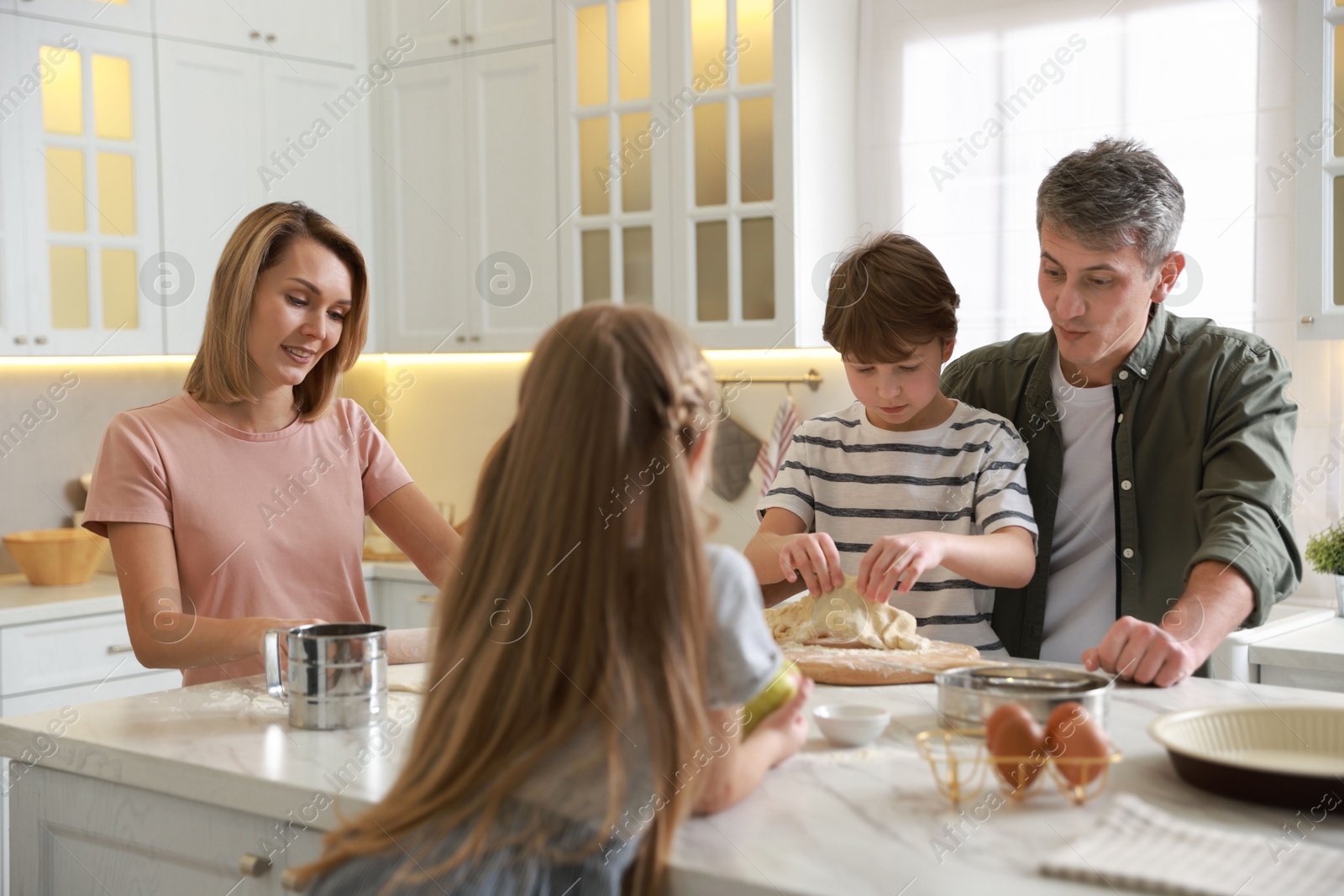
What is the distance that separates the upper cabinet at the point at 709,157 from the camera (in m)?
2.86

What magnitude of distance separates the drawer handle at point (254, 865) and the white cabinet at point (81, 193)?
6.98 feet

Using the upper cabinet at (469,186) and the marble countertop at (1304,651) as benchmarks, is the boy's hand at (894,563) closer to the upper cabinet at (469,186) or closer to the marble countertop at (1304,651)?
the marble countertop at (1304,651)

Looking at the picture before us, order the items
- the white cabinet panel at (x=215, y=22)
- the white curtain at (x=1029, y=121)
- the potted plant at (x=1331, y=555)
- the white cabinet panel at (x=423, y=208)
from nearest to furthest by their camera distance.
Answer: the potted plant at (x=1331, y=555) → the white curtain at (x=1029, y=121) → the white cabinet panel at (x=215, y=22) → the white cabinet panel at (x=423, y=208)

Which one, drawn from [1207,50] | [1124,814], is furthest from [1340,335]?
[1124,814]

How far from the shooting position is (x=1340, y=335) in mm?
2275

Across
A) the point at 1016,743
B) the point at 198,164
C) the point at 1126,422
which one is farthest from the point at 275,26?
the point at 1016,743

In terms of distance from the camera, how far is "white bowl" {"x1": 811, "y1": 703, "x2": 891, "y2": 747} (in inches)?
44.1

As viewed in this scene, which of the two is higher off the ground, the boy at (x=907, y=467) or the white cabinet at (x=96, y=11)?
the white cabinet at (x=96, y=11)

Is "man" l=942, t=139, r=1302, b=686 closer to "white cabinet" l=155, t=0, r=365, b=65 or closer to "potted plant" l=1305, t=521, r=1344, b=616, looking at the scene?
"potted plant" l=1305, t=521, r=1344, b=616

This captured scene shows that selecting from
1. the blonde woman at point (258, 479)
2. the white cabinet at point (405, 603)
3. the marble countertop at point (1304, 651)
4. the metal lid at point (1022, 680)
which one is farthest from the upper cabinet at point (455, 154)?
the metal lid at point (1022, 680)

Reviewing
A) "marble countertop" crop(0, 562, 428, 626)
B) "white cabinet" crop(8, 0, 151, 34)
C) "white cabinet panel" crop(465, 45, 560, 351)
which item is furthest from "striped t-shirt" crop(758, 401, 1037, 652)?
"white cabinet" crop(8, 0, 151, 34)

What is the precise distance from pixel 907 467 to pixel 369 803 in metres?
0.97

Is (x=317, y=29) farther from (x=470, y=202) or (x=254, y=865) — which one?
(x=254, y=865)

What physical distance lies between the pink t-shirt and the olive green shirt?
3.16 feet
